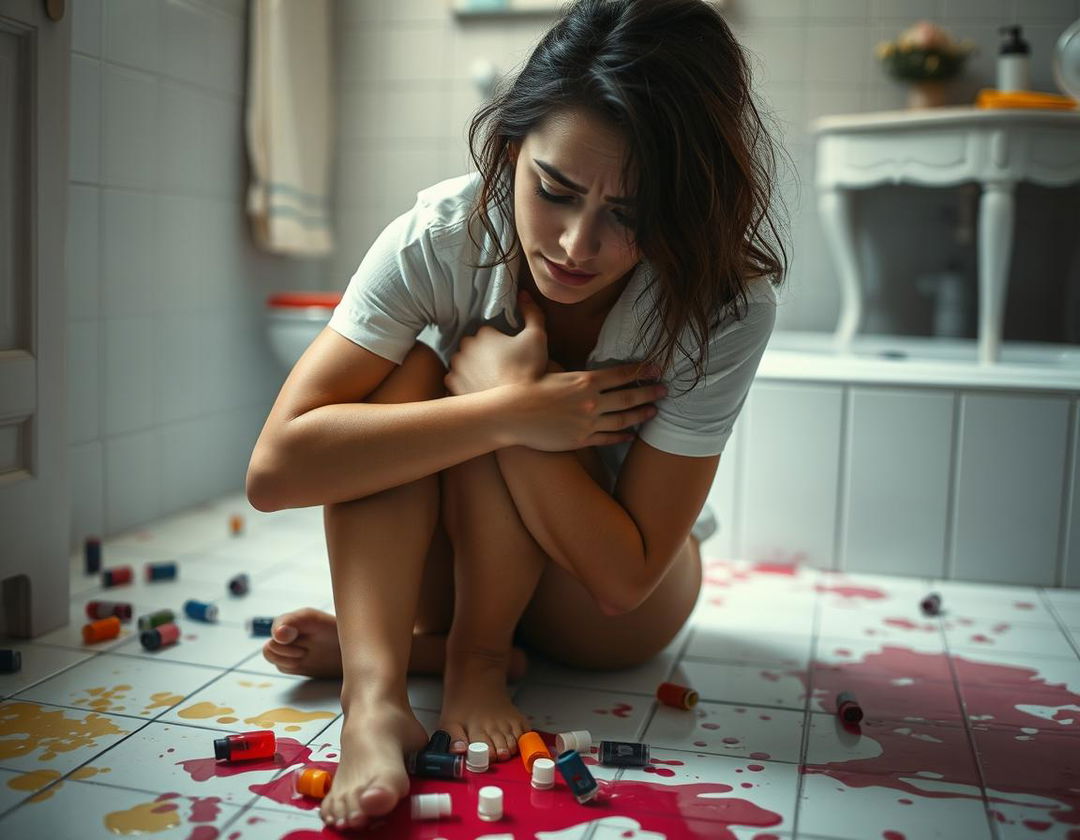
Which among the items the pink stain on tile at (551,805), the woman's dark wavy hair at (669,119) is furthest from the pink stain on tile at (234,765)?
the woman's dark wavy hair at (669,119)

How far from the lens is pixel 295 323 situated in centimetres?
239

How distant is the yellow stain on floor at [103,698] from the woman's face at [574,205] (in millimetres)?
720

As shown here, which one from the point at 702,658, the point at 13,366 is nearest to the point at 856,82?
the point at 702,658

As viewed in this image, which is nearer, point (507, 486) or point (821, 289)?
point (507, 486)

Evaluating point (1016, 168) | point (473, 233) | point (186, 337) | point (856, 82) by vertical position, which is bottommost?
point (186, 337)

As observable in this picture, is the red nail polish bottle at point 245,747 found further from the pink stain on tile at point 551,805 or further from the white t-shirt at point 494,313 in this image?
the white t-shirt at point 494,313

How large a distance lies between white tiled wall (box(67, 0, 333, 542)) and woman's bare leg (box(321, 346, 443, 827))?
2.94ft

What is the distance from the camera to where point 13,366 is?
4.70 ft

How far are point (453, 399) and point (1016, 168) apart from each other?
1.45 metres

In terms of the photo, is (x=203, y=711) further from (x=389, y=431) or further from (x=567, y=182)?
(x=567, y=182)

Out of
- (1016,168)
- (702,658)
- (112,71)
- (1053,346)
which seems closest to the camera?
(702,658)

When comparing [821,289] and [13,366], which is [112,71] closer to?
[13,366]

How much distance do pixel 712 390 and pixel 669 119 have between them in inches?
12.7

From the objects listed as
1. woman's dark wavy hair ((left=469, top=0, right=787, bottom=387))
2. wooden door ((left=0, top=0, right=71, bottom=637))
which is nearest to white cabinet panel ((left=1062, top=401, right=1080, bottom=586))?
woman's dark wavy hair ((left=469, top=0, right=787, bottom=387))
